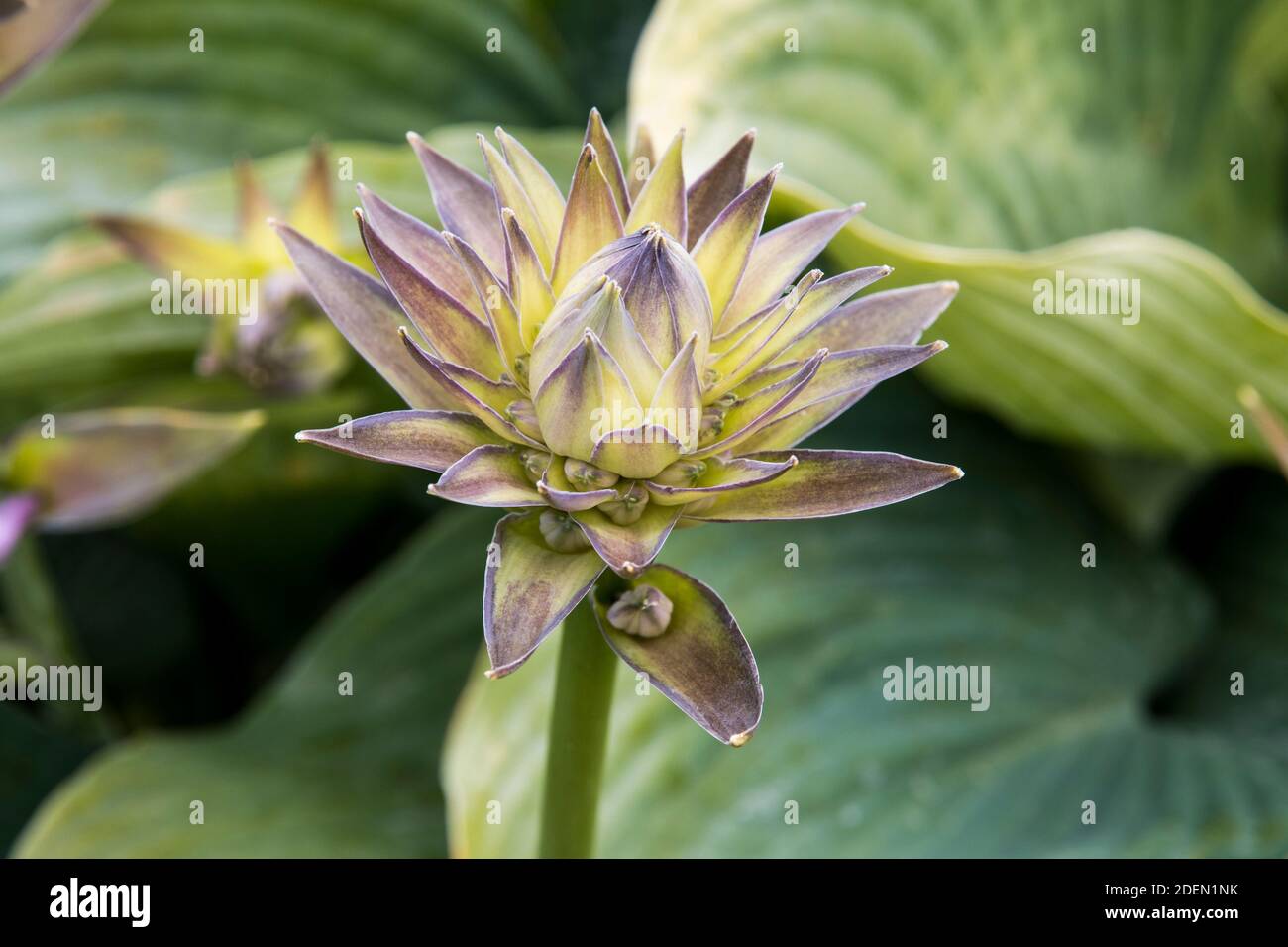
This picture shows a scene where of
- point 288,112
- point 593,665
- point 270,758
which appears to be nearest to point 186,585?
point 270,758

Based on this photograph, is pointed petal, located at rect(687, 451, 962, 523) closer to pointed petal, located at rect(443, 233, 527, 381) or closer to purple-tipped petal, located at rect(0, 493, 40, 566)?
pointed petal, located at rect(443, 233, 527, 381)

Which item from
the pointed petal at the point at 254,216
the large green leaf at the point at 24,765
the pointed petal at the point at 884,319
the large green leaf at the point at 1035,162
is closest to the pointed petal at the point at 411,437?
the pointed petal at the point at 884,319

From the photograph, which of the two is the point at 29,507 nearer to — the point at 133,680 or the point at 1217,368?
the point at 133,680

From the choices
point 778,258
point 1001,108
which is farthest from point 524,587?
point 1001,108

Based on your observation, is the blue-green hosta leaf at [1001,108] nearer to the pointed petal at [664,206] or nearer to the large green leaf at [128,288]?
the large green leaf at [128,288]

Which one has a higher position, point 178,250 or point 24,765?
point 178,250

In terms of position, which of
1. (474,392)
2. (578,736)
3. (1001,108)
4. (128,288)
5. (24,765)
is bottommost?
(24,765)

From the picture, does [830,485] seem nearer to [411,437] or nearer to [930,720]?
[411,437]

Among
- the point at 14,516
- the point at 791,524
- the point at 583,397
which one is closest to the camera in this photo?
the point at 583,397
